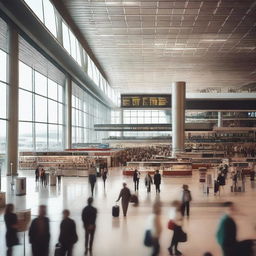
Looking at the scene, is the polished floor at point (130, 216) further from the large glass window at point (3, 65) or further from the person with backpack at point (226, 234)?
the large glass window at point (3, 65)

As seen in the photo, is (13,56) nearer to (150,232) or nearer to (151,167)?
(151,167)

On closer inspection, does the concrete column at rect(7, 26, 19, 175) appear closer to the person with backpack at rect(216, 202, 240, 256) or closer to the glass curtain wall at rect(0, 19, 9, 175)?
the glass curtain wall at rect(0, 19, 9, 175)

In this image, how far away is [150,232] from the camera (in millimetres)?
6750

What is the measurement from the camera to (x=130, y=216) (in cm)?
1166

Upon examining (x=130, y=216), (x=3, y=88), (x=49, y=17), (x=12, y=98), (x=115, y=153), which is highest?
(x=49, y=17)

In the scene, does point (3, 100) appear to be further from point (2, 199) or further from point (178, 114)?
point (178, 114)

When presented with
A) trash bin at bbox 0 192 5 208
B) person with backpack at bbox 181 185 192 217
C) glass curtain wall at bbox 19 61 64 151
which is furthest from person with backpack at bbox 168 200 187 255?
glass curtain wall at bbox 19 61 64 151

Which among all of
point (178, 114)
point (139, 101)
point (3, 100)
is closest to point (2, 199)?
point (3, 100)

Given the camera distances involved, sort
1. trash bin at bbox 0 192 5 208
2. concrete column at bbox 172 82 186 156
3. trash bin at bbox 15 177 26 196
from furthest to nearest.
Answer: concrete column at bbox 172 82 186 156 < trash bin at bbox 15 177 26 196 < trash bin at bbox 0 192 5 208

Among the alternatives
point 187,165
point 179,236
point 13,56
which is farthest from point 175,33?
point 179,236

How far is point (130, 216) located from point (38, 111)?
21287 mm

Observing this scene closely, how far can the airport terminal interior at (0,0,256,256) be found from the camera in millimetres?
7926

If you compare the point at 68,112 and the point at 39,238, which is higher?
the point at 68,112

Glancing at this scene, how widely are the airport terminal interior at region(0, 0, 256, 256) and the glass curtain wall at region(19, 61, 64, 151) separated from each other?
136 mm
